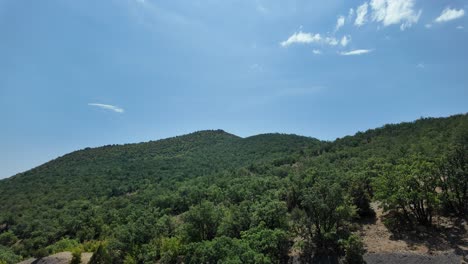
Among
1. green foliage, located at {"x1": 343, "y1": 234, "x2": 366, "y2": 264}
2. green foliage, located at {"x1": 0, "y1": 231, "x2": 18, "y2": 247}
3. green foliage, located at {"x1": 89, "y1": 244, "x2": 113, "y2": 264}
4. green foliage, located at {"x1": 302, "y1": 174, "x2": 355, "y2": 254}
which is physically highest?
green foliage, located at {"x1": 302, "y1": 174, "x2": 355, "y2": 254}

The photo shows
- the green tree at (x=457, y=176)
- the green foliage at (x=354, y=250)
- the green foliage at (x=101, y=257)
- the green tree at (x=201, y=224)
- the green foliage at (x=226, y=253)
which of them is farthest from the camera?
the green tree at (x=201, y=224)

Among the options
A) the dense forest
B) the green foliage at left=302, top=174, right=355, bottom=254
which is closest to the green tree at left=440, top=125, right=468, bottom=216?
the dense forest

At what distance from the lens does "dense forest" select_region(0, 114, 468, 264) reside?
23.2m

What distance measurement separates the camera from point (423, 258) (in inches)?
766

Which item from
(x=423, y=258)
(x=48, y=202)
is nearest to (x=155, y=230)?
(x=423, y=258)

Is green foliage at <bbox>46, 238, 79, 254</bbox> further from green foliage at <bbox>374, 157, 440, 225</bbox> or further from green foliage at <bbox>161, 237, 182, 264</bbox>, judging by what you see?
green foliage at <bbox>374, 157, 440, 225</bbox>

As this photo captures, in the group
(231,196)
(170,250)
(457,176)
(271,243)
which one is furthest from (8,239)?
(457,176)

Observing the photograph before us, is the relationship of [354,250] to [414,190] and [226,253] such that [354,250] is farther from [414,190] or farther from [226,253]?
[226,253]

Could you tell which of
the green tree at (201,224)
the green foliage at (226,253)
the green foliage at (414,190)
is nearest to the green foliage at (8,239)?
the green tree at (201,224)

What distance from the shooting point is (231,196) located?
47.6 metres

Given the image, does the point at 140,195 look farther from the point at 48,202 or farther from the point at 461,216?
the point at 461,216

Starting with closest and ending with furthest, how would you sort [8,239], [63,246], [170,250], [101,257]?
[170,250] → [101,257] → [63,246] → [8,239]

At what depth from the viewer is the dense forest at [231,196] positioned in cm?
2325

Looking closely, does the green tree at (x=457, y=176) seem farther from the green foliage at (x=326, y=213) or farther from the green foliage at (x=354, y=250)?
the green foliage at (x=354, y=250)
